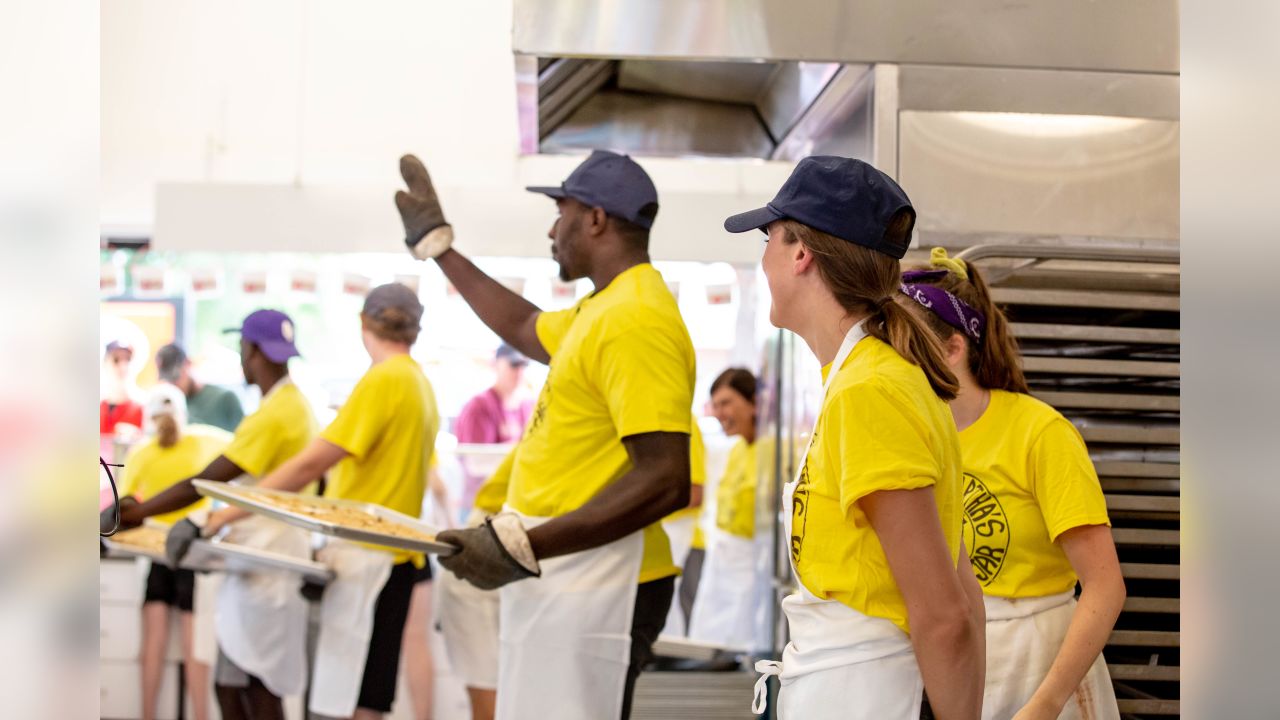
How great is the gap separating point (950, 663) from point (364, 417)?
2.35 m

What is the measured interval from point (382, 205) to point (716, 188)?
9.29 feet

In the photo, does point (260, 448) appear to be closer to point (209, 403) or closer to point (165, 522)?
point (165, 522)

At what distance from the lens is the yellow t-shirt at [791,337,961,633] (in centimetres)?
138

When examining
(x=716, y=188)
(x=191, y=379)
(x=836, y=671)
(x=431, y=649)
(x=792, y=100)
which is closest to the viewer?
(x=836, y=671)

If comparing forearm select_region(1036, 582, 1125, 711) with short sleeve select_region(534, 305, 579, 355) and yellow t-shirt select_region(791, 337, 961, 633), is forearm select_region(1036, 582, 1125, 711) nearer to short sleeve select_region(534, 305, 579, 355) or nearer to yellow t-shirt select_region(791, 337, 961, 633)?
yellow t-shirt select_region(791, 337, 961, 633)

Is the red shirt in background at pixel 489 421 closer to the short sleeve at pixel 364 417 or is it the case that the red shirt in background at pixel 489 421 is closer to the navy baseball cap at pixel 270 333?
the navy baseball cap at pixel 270 333

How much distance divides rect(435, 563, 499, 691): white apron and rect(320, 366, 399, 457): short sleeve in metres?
0.51

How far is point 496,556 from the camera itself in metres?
2.20

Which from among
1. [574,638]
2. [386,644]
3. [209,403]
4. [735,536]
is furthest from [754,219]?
[209,403]

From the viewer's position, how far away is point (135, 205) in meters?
7.73

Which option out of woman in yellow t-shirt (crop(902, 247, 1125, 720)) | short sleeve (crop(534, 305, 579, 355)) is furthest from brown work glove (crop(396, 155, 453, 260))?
woman in yellow t-shirt (crop(902, 247, 1125, 720))

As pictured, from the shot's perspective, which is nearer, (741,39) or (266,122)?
(741,39)
